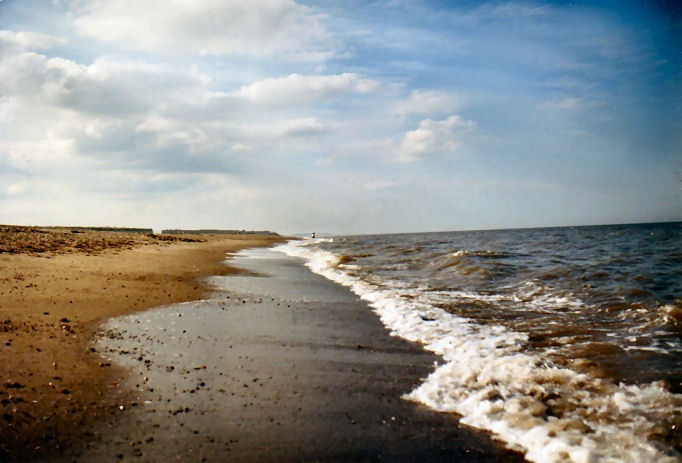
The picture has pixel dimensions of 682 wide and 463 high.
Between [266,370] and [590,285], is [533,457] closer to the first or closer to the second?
[266,370]

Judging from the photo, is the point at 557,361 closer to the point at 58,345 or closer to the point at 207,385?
the point at 207,385

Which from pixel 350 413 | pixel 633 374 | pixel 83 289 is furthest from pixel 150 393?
pixel 83 289

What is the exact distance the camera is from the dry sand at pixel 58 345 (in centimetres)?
408

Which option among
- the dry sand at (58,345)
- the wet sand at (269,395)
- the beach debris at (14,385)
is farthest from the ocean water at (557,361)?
the beach debris at (14,385)

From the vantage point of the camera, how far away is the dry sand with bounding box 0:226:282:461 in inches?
161

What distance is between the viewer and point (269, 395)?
16.7ft

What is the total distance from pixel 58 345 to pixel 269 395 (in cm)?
380

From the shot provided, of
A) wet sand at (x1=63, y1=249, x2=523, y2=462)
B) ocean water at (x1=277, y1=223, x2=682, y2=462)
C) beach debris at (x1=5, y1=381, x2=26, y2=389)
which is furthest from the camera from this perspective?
beach debris at (x1=5, y1=381, x2=26, y2=389)

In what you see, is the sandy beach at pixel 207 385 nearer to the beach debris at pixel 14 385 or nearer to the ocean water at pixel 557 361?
the beach debris at pixel 14 385

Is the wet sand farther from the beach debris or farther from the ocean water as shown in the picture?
the beach debris

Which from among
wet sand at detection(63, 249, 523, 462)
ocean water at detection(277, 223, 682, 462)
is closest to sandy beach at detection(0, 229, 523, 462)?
wet sand at detection(63, 249, 523, 462)

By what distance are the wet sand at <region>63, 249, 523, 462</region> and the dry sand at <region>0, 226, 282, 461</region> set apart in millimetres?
302

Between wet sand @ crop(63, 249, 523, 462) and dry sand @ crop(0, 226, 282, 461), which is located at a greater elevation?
dry sand @ crop(0, 226, 282, 461)

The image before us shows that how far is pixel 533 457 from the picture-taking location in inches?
153
